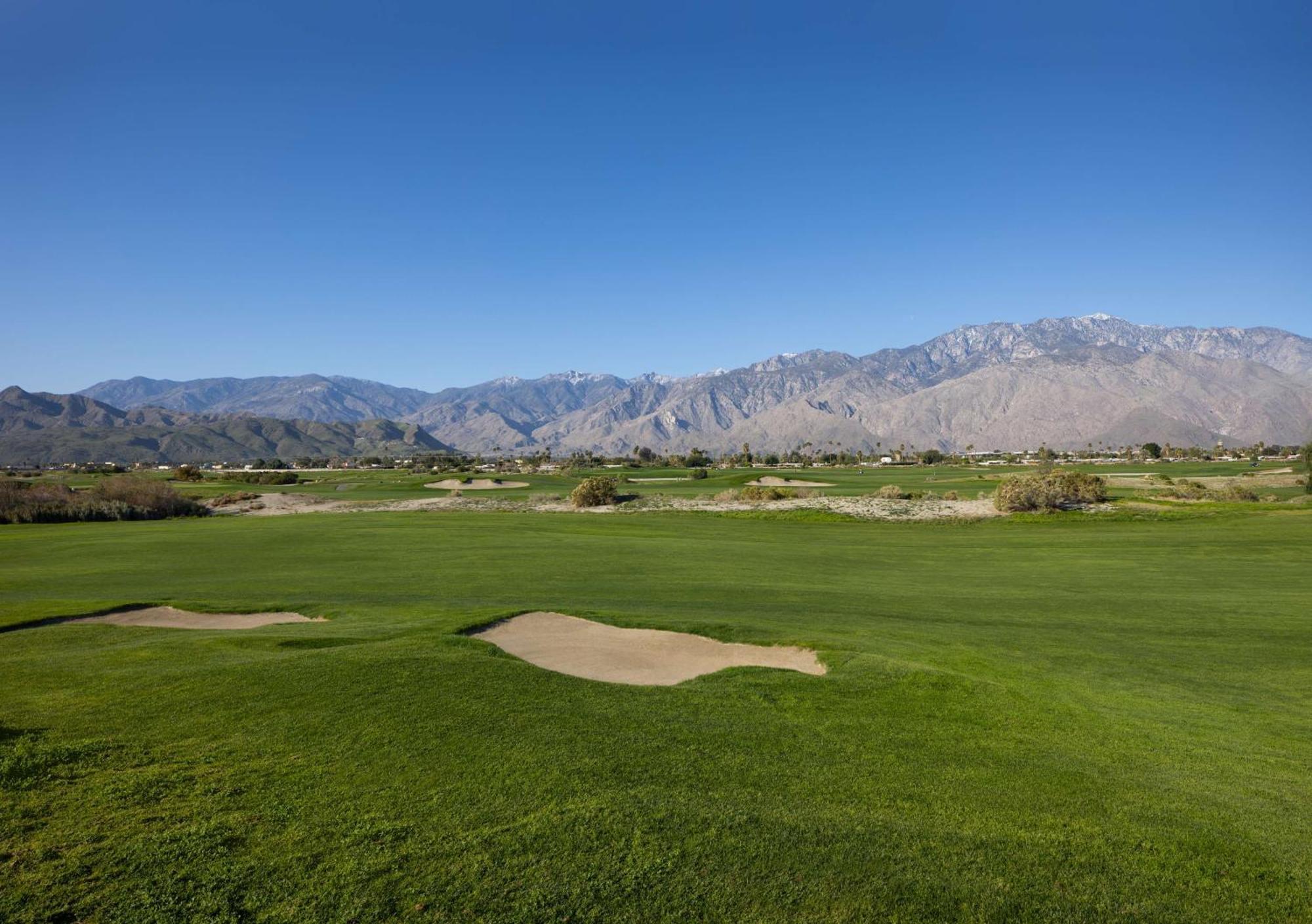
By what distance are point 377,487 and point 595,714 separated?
92412 mm

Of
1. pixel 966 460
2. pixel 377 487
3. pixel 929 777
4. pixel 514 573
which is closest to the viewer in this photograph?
pixel 929 777

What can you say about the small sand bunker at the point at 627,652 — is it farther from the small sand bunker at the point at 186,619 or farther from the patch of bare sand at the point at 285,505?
the patch of bare sand at the point at 285,505

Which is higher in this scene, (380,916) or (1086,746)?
(380,916)

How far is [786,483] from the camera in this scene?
97.1m

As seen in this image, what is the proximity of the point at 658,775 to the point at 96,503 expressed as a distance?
70.6 meters

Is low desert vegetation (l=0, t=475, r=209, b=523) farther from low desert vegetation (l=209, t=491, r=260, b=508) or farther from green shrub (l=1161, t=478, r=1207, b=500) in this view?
green shrub (l=1161, t=478, r=1207, b=500)

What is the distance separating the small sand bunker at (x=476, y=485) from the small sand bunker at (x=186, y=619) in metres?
71.5

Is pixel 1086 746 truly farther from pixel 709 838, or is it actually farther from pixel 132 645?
pixel 132 645

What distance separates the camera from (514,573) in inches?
1120

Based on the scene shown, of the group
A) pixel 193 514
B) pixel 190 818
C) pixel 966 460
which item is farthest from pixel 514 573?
pixel 966 460

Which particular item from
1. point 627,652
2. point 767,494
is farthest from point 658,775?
point 767,494

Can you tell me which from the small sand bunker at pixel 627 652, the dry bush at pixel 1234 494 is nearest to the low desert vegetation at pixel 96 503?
the small sand bunker at pixel 627 652

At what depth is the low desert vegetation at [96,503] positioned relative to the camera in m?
55.5

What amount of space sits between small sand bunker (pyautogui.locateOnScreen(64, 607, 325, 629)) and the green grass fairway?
79 cm
